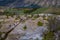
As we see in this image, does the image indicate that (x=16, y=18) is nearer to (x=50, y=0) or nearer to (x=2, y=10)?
(x=2, y=10)

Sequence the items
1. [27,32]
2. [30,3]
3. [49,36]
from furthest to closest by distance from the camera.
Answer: [30,3], [27,32], [49,36]

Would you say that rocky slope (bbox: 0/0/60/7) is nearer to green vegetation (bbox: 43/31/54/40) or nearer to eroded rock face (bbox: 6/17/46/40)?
eroded rock face (bbox: 6/17/46/40)

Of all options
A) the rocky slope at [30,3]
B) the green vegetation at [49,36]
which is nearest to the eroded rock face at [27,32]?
the green vegetation at [49,36]

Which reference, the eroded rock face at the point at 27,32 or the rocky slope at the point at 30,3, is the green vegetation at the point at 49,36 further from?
the rocky slope at the point at 30,3

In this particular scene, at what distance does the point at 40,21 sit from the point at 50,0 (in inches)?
62.4

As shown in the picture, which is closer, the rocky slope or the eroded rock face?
the eroded rock face

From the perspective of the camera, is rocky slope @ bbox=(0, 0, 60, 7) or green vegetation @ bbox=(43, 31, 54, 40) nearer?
green vegetation @ bbox=(43, 31, 54, 40)

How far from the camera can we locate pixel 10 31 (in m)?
2.81

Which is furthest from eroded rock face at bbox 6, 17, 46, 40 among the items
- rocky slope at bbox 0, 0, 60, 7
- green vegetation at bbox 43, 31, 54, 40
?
rocky slope at bbox 0, 0, 60, 7

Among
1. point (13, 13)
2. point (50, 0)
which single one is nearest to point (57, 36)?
point (13, 13)

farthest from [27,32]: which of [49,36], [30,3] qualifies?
[30,3]

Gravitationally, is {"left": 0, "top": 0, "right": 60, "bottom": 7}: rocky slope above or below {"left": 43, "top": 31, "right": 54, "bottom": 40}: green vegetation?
above

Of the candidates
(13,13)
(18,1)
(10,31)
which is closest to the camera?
(10,31)

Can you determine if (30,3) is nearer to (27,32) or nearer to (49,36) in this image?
(27,32)
